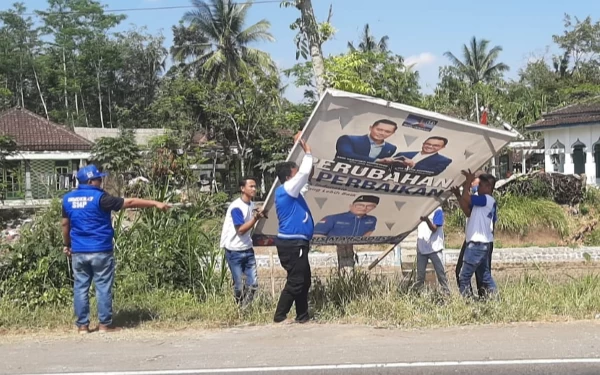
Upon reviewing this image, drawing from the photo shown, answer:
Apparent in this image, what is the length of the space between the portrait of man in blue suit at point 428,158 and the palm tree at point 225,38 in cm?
3914

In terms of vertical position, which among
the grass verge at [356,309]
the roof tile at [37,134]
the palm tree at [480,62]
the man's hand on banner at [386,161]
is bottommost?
the grass verge at [356,309]

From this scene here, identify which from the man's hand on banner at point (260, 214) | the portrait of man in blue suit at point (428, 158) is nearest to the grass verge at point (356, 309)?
the man's hand on banner at point (260, 214)

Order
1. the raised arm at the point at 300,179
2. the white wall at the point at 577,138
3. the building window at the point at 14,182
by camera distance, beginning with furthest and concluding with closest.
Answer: the white wall at the point at 577,138, the building window at the point at 14,182, the raised arm at the point at 300,179

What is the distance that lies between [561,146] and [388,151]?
25.6 metres

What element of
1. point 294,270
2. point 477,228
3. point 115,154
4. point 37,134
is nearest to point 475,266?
point 477,228

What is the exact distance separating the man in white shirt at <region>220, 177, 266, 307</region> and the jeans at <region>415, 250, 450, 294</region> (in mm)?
2153

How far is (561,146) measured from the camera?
3058 cm

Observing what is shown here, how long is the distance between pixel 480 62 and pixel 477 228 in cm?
5393

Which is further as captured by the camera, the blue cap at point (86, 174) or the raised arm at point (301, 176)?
the blue cap at point (86, 174)

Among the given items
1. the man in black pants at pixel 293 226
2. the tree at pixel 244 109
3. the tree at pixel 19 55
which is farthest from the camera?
the tree at pixel 19 55

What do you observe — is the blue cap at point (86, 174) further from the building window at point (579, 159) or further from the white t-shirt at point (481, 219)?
the building window at point (579, 159)

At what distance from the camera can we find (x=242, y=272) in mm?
7957

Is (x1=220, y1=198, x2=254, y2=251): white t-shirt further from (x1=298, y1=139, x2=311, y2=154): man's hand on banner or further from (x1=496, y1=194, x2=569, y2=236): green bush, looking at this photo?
(x1=496, y1=194, x2=569, y2=236): green bush

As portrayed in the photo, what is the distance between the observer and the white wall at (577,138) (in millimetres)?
28969
